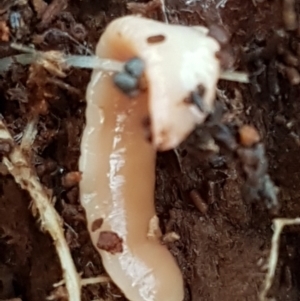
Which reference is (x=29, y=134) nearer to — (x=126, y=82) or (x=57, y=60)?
(x=57, y=60)

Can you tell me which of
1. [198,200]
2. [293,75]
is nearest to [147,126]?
[198,200]

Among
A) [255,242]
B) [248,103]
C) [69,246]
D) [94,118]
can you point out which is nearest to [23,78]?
[94,118]

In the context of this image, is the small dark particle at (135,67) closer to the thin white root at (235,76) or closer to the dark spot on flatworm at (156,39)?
the dark spot on flatworm at (156,39)

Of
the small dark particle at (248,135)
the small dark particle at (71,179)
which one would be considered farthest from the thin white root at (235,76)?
the small dark particle at (71,179)

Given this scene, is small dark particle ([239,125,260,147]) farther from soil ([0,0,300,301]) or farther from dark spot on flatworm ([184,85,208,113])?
dark spot on flatworm ([184,85,208,113])

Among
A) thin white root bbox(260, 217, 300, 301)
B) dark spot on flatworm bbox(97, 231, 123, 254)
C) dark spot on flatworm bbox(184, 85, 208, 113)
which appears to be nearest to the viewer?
dark spot on flatworm bbox(184, 85, 208, 113)

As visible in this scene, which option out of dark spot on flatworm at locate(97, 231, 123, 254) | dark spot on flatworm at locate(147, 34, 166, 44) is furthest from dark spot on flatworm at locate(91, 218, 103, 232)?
dark spot on flatworm at locate(147, 34, 166, 44)

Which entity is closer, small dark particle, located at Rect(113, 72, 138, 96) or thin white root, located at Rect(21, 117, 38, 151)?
small dark particle, located at Rect(113, 72, 138, 96)
